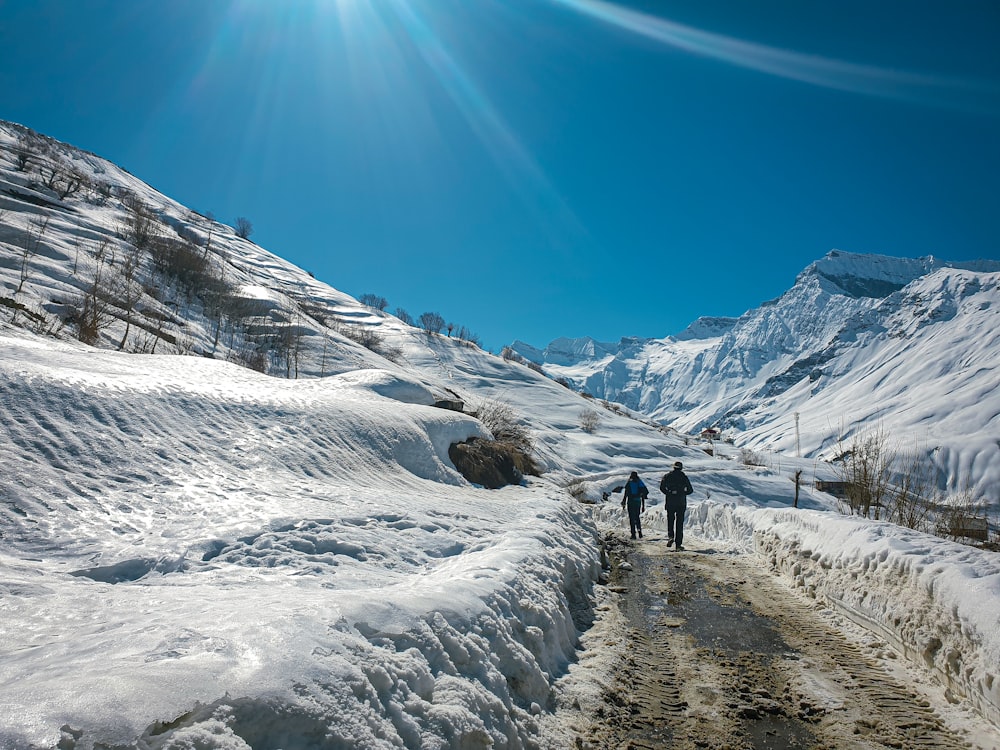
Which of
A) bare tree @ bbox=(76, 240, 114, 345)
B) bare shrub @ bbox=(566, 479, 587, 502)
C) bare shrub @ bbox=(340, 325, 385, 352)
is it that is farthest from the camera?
bare shrub @ bbox=(340, 325, 385, 352)

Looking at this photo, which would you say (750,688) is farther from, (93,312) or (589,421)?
(589,421)

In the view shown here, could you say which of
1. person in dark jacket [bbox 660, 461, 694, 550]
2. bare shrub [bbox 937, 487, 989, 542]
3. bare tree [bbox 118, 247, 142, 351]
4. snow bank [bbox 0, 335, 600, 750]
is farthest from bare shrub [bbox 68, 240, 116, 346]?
bare shrub [bbox 937, 487, 989, 542]

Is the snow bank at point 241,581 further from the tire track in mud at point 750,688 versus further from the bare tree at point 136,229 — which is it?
the bare tree at point 136,229

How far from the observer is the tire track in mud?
3832 mm

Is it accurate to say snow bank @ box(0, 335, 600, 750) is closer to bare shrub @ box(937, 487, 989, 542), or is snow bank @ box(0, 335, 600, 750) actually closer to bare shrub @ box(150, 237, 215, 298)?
bare shrub @ box(937, 487, 989, 542)

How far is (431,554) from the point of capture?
6.35 m

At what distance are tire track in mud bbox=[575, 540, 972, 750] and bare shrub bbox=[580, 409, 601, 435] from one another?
3640 cm

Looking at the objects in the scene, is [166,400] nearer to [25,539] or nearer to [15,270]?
[25,539]

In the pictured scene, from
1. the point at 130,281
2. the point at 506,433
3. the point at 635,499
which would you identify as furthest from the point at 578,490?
the point at 130,281

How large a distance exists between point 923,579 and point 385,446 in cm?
887

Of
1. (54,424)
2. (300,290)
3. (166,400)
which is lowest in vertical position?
(54,424)

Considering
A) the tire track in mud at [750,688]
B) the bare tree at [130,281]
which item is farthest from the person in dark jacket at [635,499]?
the bare tree at [130,281]

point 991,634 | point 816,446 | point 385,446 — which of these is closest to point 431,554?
point 385,446

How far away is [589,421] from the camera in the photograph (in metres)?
44.7
